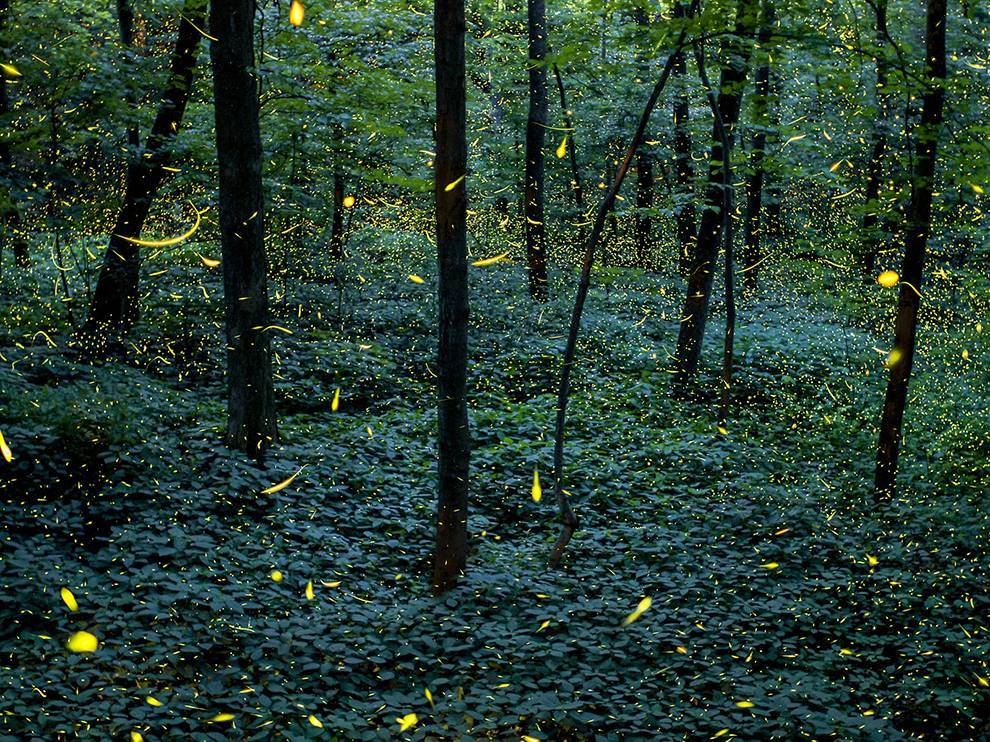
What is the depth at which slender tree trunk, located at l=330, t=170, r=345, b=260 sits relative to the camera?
1948 cm

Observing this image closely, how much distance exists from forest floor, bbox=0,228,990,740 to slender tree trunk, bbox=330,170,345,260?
20.3 feet

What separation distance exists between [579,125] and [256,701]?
22444mm

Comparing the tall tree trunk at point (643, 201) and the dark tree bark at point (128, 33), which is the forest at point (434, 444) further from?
the tall tree trunk at point (643, 201)

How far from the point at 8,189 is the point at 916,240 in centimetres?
1172

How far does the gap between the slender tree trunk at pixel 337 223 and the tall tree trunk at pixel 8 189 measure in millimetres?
6943

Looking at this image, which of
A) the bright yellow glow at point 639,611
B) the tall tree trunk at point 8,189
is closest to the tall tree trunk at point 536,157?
the tall tree trunk at point 8,189

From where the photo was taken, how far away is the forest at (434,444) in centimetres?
624

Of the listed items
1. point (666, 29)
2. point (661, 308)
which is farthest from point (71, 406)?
point (661, 308)

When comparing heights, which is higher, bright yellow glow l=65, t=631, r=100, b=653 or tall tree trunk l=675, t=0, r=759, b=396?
tall tree trunk l=675, t=0, r=759, b=396

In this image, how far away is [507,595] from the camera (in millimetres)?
7668

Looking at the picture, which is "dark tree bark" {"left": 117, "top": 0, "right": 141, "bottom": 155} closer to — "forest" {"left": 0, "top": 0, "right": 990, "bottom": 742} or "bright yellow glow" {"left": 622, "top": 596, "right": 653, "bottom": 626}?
"forest" {"left": 0, "top": 0, "right": 990, "bottom": 742}

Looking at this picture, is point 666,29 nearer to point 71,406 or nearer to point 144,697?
point 71,406

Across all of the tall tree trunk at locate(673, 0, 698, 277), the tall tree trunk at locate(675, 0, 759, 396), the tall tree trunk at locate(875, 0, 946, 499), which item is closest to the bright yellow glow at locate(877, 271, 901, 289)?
the tall tree trunk at locate(673, 0, 698, 277)

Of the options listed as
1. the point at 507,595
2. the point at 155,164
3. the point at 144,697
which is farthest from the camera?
the point at 155,164
